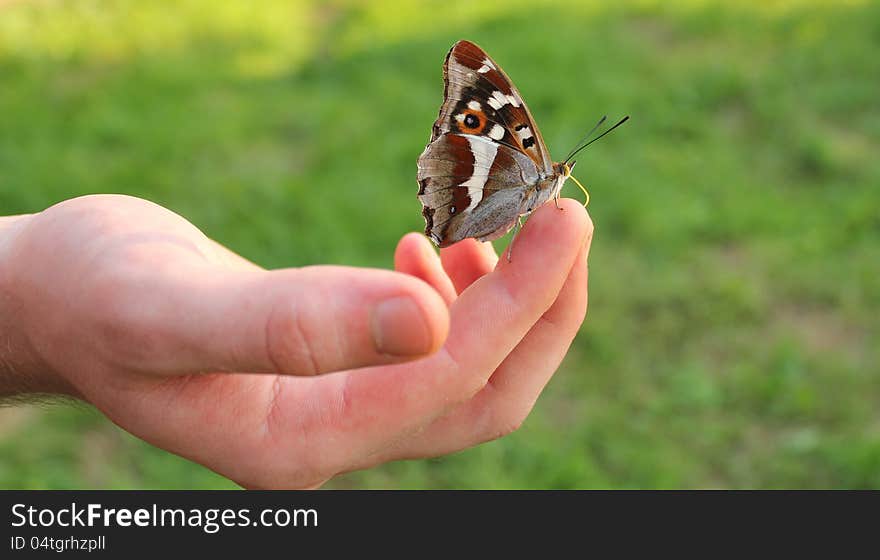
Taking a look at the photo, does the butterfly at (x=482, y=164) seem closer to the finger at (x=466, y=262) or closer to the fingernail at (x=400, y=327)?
the finger at (x=466, y=262)

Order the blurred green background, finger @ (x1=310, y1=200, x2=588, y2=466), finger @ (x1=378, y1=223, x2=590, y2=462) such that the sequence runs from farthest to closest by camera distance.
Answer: the blurred green background < finger @ (x1=378, y1=223, x2=590, y2=462) < finger @ (x1=310, y1=200, x2=588, y2=466)

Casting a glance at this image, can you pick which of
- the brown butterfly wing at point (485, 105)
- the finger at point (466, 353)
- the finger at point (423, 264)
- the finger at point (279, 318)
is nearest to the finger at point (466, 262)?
the finger at point (423, 264)

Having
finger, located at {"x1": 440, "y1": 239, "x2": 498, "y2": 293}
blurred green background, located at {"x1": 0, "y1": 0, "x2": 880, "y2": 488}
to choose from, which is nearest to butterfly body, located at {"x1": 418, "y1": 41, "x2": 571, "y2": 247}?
finger, located at {"x1": 440, "y1": 239, "x2": 498, "y2": 293}

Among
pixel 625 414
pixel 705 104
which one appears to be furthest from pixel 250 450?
pixel 705 104

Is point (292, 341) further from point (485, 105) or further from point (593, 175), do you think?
point (593, 175)

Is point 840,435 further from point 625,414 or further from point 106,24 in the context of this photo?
point 106,24

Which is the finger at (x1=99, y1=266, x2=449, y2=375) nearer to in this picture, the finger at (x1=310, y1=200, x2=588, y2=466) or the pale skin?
the pale skin

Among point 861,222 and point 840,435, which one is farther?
point 861,222
